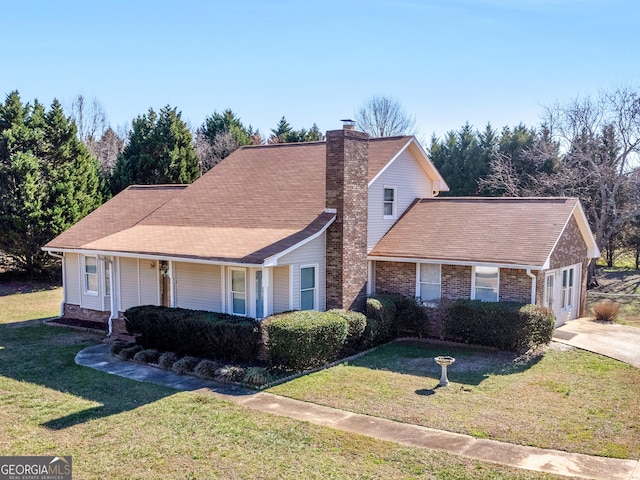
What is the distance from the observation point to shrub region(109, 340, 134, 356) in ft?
50.3

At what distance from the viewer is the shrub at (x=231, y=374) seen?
12992 millimetres

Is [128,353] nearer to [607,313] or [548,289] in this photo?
[548,289]

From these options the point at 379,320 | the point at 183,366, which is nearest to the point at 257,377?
the point at 183,366

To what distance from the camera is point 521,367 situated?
46.4ft

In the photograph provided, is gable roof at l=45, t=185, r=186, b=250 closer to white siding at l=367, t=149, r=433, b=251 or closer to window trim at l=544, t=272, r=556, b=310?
white siding at l=367, t=149, r=433, b=251

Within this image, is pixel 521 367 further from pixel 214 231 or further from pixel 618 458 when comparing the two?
pixel 214 231

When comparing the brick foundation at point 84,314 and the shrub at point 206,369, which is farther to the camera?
the brick foundation at point 84,314

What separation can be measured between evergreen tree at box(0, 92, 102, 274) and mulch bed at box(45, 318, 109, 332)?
29.2 feet

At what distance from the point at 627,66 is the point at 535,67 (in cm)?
905

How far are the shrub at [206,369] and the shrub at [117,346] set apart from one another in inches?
122

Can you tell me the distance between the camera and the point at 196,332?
47.9 ft

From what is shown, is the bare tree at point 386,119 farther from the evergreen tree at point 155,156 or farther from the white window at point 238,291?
the white window at point 238,291

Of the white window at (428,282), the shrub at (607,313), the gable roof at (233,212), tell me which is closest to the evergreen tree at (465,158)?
the shrub at (607,313)

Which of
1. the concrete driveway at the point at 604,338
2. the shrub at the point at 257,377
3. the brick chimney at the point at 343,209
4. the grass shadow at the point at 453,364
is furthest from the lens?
the brick chimney at the point at 343,209
